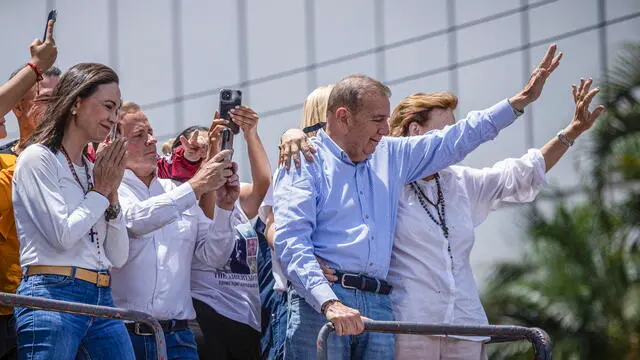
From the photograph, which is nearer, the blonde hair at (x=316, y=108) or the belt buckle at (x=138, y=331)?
the belt buckle at (x=138, y=331)

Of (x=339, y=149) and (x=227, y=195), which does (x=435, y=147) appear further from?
(x=227, y=195)

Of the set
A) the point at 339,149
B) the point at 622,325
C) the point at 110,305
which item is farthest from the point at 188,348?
the point at 622,325

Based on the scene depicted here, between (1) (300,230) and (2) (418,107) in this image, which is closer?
(1) (300,230)

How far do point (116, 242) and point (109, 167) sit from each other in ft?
1.12

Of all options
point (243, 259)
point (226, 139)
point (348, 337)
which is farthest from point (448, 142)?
point (243, 259)

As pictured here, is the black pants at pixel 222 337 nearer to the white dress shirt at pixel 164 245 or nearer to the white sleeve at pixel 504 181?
the white dress shirt at pixel 164 245

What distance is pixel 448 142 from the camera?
677 centimetres

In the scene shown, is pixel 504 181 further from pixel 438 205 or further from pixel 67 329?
pixel 67 329

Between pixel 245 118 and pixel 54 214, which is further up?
pixel 245 118

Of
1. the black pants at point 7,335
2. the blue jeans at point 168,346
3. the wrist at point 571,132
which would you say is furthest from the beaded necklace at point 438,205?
the black pants at point 7,335

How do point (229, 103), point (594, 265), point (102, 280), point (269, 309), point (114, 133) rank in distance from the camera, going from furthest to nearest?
point (594, 265), point (269, 309), point (229, 103), point (114, 133), point (102, 280)

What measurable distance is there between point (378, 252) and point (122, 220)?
114cm

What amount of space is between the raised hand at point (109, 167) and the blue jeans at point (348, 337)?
948 mm

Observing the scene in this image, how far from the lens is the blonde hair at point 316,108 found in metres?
7.32
